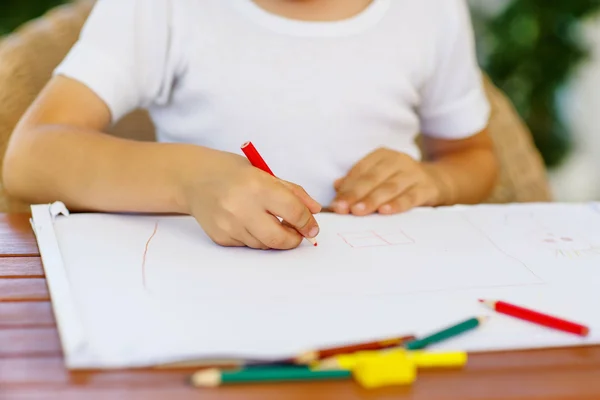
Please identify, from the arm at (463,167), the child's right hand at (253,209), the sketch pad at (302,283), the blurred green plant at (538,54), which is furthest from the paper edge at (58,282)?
the blurred green plant at (538,54)

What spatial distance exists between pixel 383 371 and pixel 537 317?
113 millimetres

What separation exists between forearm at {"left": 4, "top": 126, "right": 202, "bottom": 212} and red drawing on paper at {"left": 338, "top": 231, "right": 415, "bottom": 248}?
122mm

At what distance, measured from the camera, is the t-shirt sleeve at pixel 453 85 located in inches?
32.6

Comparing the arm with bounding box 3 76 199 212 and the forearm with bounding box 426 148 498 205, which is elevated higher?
the forearm with bounding box 426 148 498 205

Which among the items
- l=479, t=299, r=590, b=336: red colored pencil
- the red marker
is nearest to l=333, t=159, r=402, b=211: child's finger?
the red marker

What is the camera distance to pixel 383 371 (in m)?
0.35

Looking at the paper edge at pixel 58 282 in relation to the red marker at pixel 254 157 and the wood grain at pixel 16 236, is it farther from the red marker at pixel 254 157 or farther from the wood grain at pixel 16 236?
the red marker at pixel 254 157

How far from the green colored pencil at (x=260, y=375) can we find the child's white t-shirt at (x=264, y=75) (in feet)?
1.34

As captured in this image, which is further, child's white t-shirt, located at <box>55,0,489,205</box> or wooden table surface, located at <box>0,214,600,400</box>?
child's white t-shirt, located at <box>55,0,489,205</box>

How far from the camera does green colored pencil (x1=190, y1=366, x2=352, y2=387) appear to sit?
34 centimetres

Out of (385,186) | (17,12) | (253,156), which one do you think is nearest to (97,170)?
(253,156)

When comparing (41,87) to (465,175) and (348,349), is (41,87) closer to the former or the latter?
(465,175)

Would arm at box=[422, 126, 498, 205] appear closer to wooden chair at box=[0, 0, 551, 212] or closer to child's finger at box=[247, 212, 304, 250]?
wooden chair at box=[0, 0, 551, 212]

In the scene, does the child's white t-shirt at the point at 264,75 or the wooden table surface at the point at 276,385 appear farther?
the child's white t-shirt at the point at 264,75
